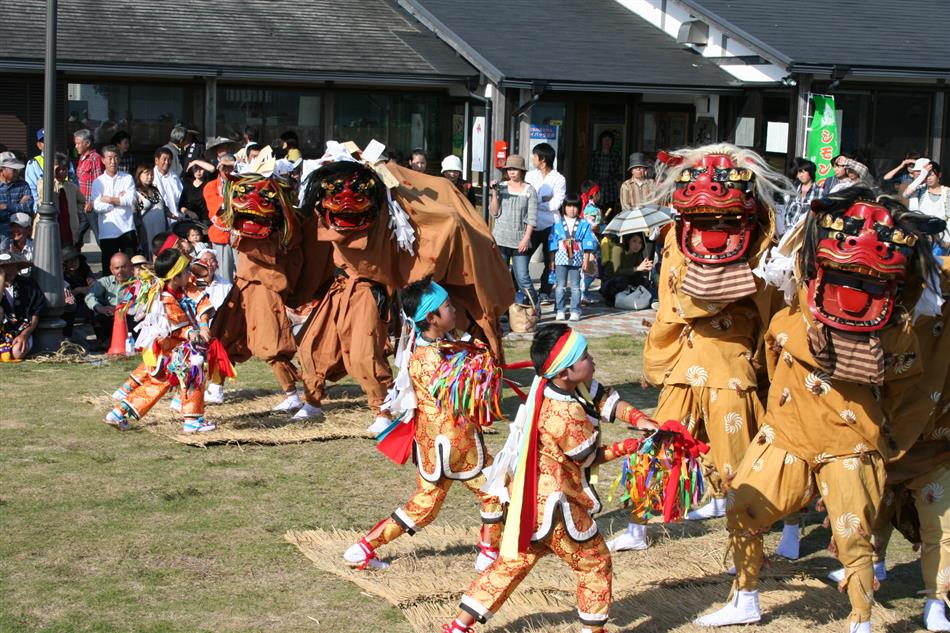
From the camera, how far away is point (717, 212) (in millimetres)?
6172

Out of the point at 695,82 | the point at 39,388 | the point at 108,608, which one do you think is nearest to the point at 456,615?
the point at 108,608

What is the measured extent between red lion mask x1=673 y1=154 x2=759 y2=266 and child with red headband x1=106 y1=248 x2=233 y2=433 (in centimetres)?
361

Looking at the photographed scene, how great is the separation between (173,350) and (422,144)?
33.9ft

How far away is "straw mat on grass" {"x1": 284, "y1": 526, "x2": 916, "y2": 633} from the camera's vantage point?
5.63m

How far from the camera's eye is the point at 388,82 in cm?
1670

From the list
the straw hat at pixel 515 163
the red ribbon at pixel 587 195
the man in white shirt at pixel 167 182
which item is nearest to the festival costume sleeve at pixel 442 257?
the straw hat at pixel 515 163

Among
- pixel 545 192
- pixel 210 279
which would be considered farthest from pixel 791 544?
pixel 545 192

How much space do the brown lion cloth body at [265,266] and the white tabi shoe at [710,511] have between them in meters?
3.17

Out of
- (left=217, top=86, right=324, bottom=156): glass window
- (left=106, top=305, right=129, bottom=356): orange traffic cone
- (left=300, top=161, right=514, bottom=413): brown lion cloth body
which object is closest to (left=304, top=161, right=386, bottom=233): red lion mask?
(left=300, top=161, right=514, bottom=413): brown lion cloth body

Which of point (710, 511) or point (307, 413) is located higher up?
point (307, 413)

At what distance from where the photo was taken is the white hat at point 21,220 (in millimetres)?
11891

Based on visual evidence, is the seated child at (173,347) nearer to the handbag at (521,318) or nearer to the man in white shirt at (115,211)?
the man in white shirt at (115,211)

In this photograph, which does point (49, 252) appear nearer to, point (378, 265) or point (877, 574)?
point (378, 265)

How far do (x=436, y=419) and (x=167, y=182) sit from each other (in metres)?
8.34
